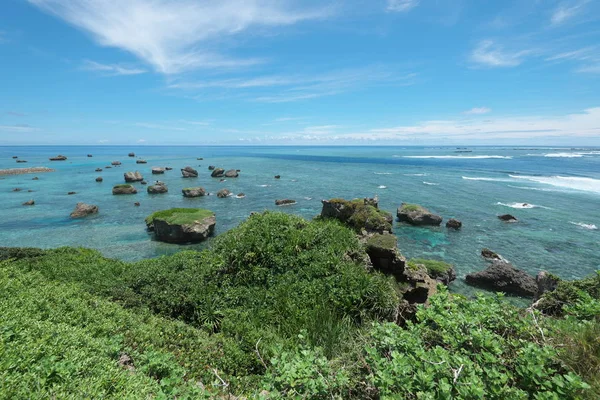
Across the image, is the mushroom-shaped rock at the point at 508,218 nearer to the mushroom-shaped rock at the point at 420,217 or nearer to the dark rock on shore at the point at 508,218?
the dark rock on shore at the point at 508,218

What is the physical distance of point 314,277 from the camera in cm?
962

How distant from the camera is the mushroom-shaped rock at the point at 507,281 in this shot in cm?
1767

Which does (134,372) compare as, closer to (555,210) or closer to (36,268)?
(36,268)

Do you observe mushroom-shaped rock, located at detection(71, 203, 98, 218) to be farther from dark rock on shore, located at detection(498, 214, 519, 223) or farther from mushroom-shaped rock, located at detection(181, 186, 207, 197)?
dark rock on shore, located at detection(498, 214, 519, 223)

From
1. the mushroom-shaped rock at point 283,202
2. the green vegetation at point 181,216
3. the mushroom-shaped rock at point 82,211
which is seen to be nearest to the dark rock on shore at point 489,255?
the mushroom-shaped rock at point 283,202

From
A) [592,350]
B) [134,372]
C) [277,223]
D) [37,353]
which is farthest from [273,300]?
[592,350]

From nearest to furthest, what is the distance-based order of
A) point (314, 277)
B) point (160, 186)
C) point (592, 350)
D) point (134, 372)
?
point (592, 350) → point (134, 372) → point (314, 277) → point (160, 186)

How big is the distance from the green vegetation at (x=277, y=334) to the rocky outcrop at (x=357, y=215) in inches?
478

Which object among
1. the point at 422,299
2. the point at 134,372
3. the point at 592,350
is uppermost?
the point at 592,350

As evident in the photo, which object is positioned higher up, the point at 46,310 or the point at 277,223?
the point at 277,223

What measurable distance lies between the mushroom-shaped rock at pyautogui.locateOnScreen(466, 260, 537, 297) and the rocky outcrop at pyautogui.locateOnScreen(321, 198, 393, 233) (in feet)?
24.9

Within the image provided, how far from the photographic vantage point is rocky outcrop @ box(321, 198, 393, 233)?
2394 cm

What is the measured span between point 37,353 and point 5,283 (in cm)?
500

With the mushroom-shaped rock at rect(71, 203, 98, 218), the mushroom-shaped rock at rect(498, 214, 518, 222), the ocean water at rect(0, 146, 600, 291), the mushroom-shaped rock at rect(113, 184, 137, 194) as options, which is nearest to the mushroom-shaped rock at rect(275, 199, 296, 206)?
the ocean water at rect(0, 146, 600, 291)
